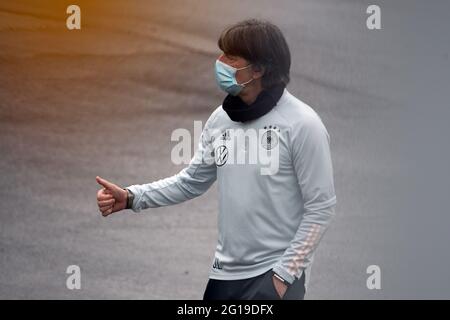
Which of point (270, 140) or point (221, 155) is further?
point (221, 155)

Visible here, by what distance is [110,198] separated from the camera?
13.3 feet

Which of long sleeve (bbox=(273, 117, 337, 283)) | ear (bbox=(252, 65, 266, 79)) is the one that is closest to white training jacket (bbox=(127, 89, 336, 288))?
long sleeve (bbox=(273, 117, 337, 283))

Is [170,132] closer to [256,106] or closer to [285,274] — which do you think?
[256,106]

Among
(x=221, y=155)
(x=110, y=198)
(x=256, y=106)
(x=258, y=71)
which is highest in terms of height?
(x=258, y=71)

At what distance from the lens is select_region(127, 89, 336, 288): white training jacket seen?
3.70 m

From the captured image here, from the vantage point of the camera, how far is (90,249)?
691cm

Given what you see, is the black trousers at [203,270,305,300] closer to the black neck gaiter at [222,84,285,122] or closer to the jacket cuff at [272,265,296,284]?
the jacket cuff at [272,265,296,284]

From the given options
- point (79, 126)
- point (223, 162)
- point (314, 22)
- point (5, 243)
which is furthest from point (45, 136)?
point (223, 162)

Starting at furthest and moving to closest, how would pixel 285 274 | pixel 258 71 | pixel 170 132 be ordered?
pixel 170 132, pixel 258 71, pixel 285 274

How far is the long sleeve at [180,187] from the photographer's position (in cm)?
407

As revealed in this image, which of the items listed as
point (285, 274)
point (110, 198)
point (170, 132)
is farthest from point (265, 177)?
point (170, 132)

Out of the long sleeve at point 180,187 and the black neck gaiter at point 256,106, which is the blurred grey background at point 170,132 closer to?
the long sleeve at point 180,187

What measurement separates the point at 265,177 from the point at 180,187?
1.71 ft

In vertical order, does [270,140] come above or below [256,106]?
below
